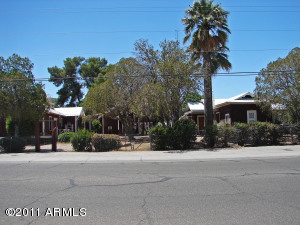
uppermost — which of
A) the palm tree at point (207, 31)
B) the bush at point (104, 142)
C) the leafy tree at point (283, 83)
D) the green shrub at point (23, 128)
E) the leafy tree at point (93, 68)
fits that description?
the leafy tree at point (93, 68)

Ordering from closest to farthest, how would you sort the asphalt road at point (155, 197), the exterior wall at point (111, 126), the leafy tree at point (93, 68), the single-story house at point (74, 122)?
the asphalt road at point (155, 197) → the single-story house at point (74, 122) → the exterior wall at point (111, 126) → the leafy tree at point (93, 68)

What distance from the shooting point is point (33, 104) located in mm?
17547

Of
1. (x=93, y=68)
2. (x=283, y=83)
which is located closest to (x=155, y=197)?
(x=283, y=83)

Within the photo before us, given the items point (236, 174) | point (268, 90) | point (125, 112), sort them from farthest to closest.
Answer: point (125, 112), point (268, 90), point (236, 174)

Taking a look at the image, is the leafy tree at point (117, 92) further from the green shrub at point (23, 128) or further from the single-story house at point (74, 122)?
the single-story house at point (74, 122)

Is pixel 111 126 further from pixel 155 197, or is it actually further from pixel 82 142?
pixel 155 197

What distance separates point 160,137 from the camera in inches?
631

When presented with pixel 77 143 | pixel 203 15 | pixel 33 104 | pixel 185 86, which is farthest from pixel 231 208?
pixel 203 15

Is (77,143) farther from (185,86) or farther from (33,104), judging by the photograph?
(185,86)

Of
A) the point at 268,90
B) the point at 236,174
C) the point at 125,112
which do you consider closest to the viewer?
the point at 236,174

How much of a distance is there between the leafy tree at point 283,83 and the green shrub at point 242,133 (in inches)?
162

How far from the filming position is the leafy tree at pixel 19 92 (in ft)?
54.6

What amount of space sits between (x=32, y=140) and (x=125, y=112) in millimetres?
8690

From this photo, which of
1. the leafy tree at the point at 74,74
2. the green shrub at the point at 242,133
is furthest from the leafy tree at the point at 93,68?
the green shrub at the point at 242,133
